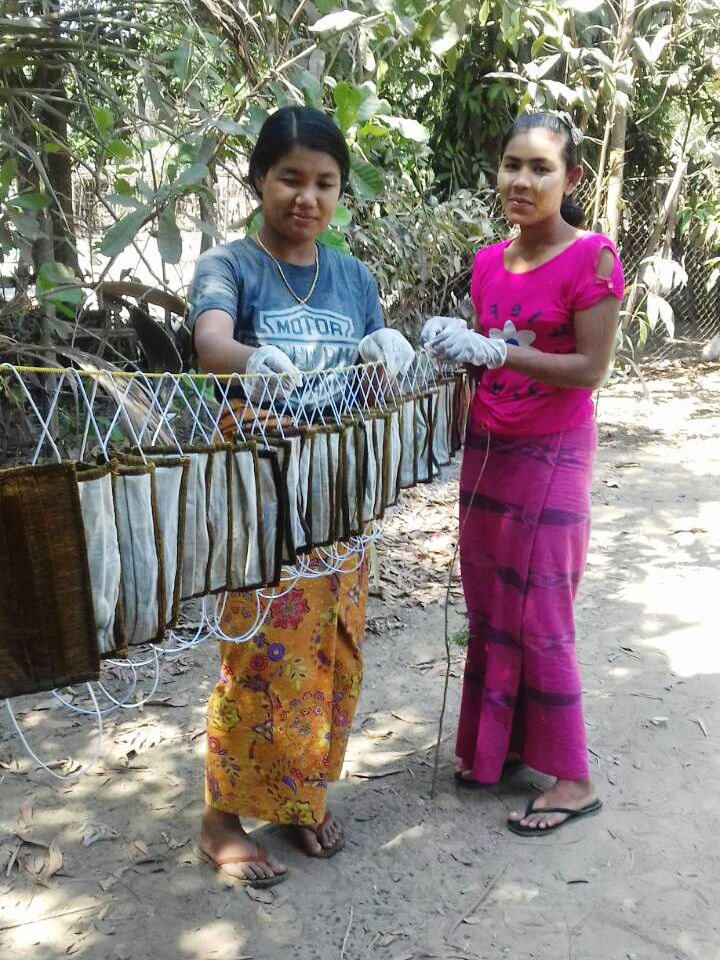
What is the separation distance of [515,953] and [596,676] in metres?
1.37

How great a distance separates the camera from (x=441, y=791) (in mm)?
2398

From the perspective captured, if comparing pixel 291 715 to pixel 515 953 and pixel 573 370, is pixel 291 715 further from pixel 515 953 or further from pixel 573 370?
pixel 573 370

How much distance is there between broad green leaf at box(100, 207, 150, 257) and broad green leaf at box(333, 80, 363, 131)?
0.65 metres

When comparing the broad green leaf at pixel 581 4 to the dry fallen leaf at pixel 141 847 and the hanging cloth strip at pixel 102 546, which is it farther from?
the dry fallen leaf at pixel 141 847

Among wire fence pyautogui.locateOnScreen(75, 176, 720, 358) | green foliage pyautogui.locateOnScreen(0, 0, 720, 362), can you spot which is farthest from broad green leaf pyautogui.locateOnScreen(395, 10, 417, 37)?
wire fence pyautogui.locateOnScreen(75, 176, 720, 358)

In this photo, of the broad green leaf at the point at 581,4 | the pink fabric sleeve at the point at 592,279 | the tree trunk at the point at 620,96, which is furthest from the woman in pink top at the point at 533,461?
the tree trunk at the point at 620,96

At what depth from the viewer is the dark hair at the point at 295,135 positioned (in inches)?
67.9

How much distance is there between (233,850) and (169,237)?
153 cm

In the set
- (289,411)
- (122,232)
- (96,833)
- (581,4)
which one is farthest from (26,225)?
(581,4)

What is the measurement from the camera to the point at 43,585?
1132mm

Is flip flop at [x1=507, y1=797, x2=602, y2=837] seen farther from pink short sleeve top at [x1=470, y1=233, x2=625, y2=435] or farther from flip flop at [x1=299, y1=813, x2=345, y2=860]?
pink short sleeve top at [x1=470, y1=233, x2=625, y2=435]

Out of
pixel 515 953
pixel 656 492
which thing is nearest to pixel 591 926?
pixel 515 953

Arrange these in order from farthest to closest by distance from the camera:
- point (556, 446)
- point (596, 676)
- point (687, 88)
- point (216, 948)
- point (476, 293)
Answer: point (687, 88) < point (596, 676) < point (476, 293) < point (556, 446) < point (216, 948)

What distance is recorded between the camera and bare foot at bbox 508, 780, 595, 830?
2.21m
